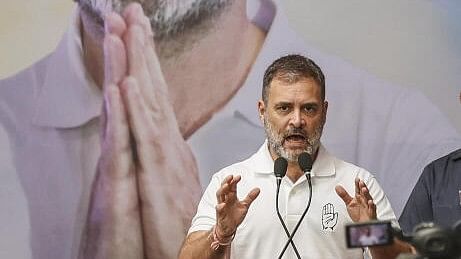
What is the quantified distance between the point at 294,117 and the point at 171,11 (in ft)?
2.60

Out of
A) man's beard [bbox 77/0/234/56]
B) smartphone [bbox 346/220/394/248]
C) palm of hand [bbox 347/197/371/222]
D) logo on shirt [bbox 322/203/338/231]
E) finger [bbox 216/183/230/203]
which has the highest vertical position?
man's beard [bbox 77/0/234/56]

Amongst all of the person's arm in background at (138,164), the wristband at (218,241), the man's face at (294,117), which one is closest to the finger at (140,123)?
the person's arm in background at (138,164)

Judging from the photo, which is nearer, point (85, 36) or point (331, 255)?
point (331, 255)

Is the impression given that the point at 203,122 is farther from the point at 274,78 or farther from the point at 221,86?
the point at 274,78

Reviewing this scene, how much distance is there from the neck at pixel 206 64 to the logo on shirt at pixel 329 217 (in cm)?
71

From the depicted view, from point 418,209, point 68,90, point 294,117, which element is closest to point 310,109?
point 294,117

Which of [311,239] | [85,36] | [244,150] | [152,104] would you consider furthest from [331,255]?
[85,36]

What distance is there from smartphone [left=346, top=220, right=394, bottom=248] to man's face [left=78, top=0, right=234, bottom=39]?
1525 millimetres

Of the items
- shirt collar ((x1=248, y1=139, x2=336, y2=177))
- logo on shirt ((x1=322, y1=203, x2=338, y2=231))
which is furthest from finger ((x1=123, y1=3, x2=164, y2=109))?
logo on shirt ((x1=322, y1=203, x2=338, y2=231))

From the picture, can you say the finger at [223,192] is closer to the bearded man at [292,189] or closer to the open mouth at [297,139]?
the bearded man at [292,189]

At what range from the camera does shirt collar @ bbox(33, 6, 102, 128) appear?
2.35m

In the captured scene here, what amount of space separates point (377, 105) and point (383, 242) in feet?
4.94

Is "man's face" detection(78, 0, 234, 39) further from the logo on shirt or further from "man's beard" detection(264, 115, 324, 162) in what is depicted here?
the logo on shirt

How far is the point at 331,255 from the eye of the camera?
175 cm
